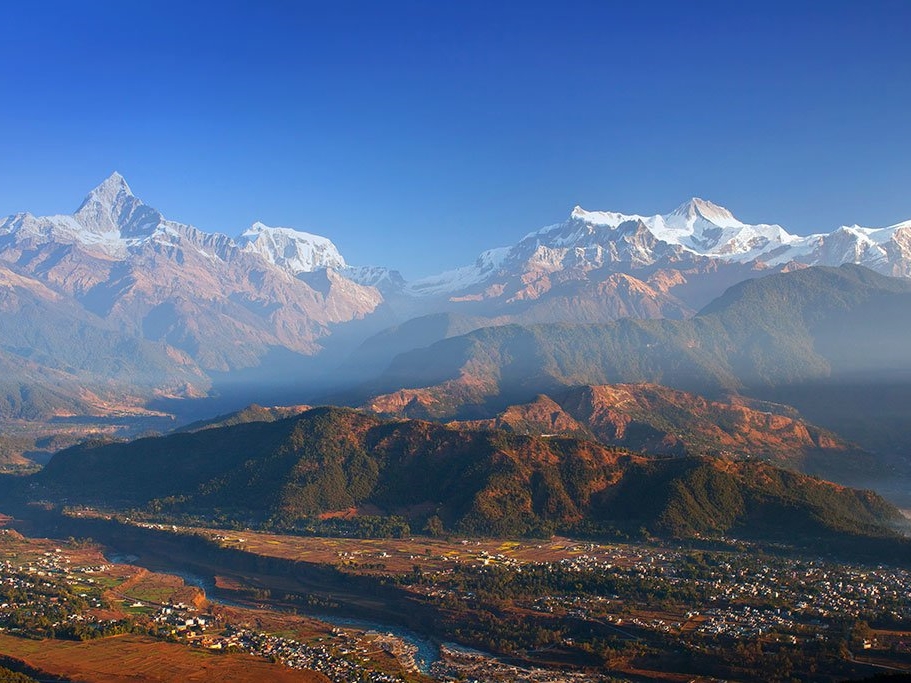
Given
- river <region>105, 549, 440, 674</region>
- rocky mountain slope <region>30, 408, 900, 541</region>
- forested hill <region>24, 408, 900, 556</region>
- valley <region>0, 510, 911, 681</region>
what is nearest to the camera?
valley <region>0, 510, 911, 681</region>

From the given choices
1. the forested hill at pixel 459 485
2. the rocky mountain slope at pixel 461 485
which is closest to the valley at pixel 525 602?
the forested hill at pixel 459 485

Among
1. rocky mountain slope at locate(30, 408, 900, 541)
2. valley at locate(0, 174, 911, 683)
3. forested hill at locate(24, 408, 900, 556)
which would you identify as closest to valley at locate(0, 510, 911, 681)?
valley at locate(0, 174, 911, 683)

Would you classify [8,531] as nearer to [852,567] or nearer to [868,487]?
[852,567]

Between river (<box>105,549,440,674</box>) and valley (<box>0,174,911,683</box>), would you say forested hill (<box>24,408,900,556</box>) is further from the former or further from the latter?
river (<box>105,549,440,674</box>)

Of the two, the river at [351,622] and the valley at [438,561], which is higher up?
the valley at [438,561]

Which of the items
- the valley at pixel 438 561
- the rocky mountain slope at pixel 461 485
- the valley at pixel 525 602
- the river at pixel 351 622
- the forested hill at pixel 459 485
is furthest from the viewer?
the rocky mountain slope at pixel 461 485

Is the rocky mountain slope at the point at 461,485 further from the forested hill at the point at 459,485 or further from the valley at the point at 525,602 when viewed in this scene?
the valley at the point at 525,602

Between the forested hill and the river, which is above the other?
the forested hill

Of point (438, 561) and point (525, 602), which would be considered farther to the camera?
point (438, 561)

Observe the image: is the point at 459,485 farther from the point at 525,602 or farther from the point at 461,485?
the point at 525,602

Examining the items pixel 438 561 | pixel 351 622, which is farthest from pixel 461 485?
pixel 351 622

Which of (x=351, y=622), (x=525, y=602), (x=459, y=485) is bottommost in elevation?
(x=351, y=622)

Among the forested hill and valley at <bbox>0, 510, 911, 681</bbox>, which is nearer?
valley at <bbox>0, 510, 911, 681</bbox>

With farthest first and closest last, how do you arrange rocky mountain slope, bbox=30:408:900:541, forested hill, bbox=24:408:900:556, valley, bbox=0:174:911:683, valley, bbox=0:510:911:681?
1. rocky mountain slope, bbox=30:408:900:541
2. forested hill, bbox=24:408:900:556
3. valley, bbox=0:174:911:683
4. valley, bbox=0:510:911:681
